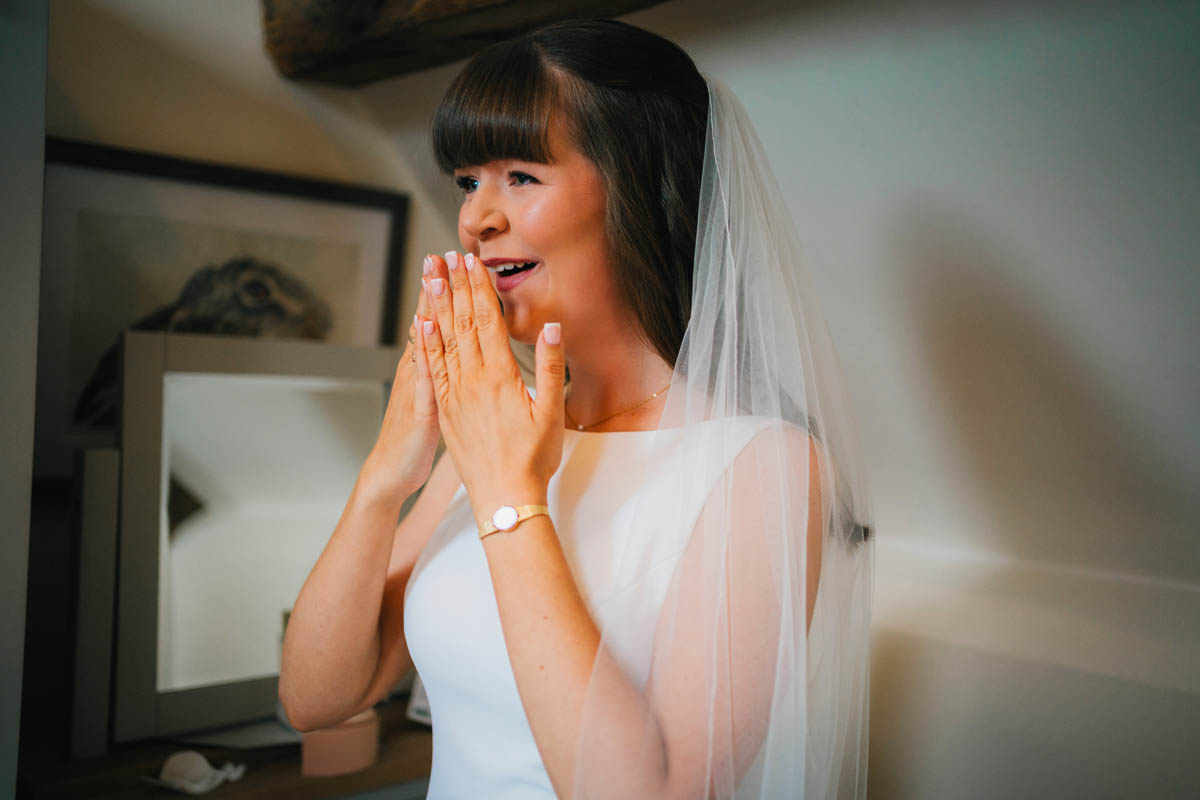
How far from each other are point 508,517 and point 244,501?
0.99 metres

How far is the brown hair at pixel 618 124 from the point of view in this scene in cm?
108

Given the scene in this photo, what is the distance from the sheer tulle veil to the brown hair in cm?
6

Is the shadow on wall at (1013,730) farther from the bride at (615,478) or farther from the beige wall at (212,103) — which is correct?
the beige wall at (212,103)

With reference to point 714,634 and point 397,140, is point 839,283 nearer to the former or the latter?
point 714,634

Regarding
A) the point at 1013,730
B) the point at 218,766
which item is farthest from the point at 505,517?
the point at 218,766

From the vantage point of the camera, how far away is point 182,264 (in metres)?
1.83

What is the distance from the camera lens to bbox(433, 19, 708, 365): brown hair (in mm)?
1080

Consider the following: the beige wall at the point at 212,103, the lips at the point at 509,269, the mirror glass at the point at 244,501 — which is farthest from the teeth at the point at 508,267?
the mirror glass at the point at 244,501

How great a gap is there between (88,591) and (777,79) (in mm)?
1347

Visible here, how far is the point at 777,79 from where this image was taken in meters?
1.36

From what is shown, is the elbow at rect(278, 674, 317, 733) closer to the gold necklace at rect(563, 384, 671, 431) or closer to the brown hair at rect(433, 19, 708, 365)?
the gold necklace at rect(563, 384, 671, 431)

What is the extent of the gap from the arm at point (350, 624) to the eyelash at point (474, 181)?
1.30ft

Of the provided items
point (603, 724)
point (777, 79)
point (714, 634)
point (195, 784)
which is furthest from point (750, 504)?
point (195, 784)

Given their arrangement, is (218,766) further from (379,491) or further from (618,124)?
(618,124)
